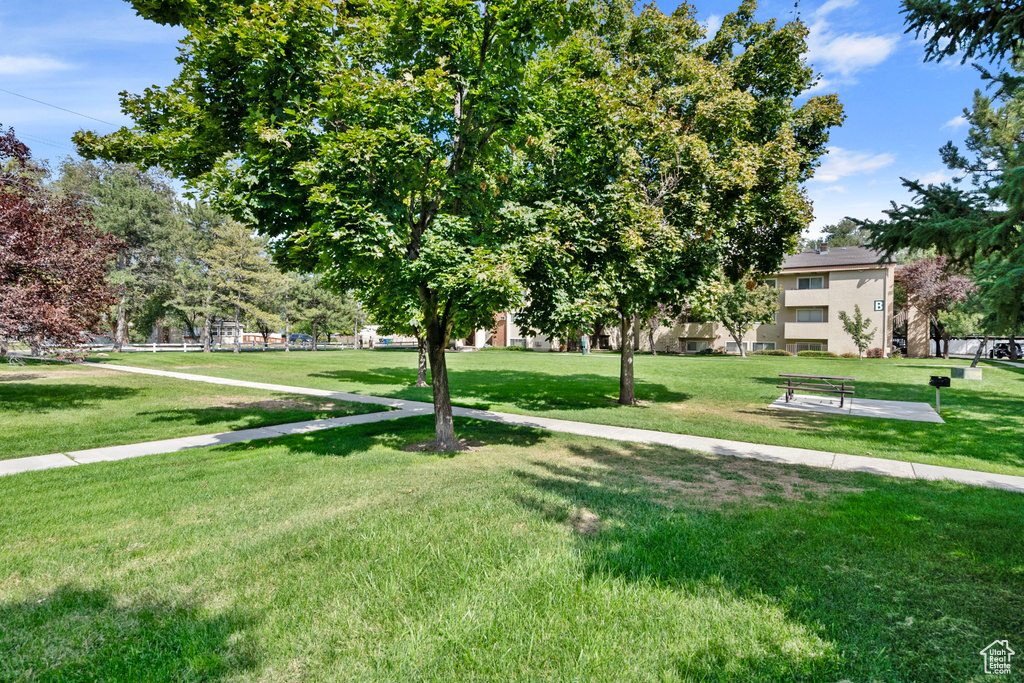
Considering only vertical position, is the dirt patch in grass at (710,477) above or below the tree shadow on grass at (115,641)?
below

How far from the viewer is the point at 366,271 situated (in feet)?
23.3

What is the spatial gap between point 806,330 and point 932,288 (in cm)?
938

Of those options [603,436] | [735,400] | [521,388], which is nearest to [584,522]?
[603,436]

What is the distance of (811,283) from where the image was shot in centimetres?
3969

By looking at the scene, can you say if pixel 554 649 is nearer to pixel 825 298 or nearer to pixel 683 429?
pixel 683 429

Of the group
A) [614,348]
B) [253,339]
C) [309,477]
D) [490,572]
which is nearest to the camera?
[490,572]

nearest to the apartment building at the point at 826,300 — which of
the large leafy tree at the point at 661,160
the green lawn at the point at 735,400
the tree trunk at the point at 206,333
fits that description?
the green lawn at the point at 735,400

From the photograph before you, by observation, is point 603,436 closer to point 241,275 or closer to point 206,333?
point 241,275

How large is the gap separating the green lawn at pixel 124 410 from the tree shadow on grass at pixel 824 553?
8.23 metres

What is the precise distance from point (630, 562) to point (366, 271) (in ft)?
17.0

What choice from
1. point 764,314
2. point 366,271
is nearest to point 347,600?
point 366,271

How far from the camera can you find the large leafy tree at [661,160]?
884 cm

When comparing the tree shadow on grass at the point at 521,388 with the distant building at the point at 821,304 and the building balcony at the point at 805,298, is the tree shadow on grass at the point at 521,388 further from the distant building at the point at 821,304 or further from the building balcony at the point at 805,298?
the building balcony at the point at 805,298

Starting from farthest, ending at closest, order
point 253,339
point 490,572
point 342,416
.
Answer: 1. point 253,339
2. point 342,416
3. point 490,572
